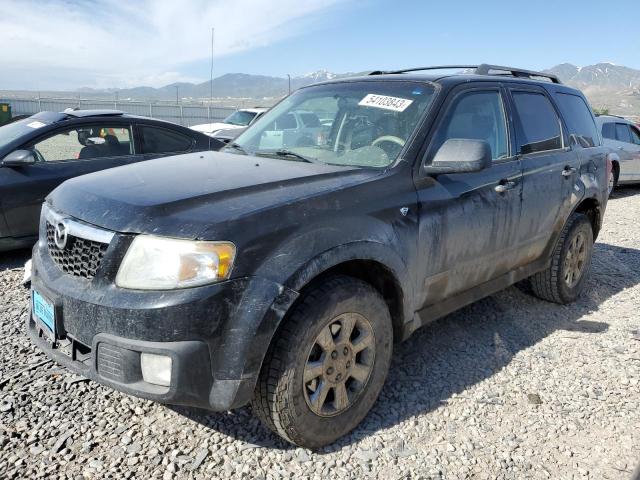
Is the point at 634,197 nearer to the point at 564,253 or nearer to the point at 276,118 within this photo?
the point at 564,253

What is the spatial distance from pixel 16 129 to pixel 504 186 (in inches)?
195

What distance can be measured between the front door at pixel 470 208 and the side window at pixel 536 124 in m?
0.22

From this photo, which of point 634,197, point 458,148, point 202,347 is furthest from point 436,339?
point 634,197

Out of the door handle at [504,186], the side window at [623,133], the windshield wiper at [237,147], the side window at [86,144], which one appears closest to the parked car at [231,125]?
the side window at [86,144]

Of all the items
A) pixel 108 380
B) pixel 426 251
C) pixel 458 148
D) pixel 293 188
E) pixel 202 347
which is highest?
pixel 458 148

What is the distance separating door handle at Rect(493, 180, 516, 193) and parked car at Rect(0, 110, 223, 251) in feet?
12.5

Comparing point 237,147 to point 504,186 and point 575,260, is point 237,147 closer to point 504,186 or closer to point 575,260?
point 504,186

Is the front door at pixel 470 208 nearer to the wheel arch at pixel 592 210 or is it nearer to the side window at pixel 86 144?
the wheel arch at pixel 592 210

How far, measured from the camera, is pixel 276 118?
3846mm

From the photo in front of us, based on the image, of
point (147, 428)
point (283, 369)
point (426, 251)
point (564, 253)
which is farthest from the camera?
point (564, 253)

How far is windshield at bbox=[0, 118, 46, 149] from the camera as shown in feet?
17.6

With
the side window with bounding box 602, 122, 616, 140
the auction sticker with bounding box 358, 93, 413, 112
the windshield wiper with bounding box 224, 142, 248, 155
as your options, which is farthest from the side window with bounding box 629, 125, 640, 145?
the windshield wiper with bounding box 224, 142, 248, 155

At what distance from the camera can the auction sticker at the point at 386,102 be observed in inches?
126

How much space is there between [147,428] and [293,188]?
1.44 meters
